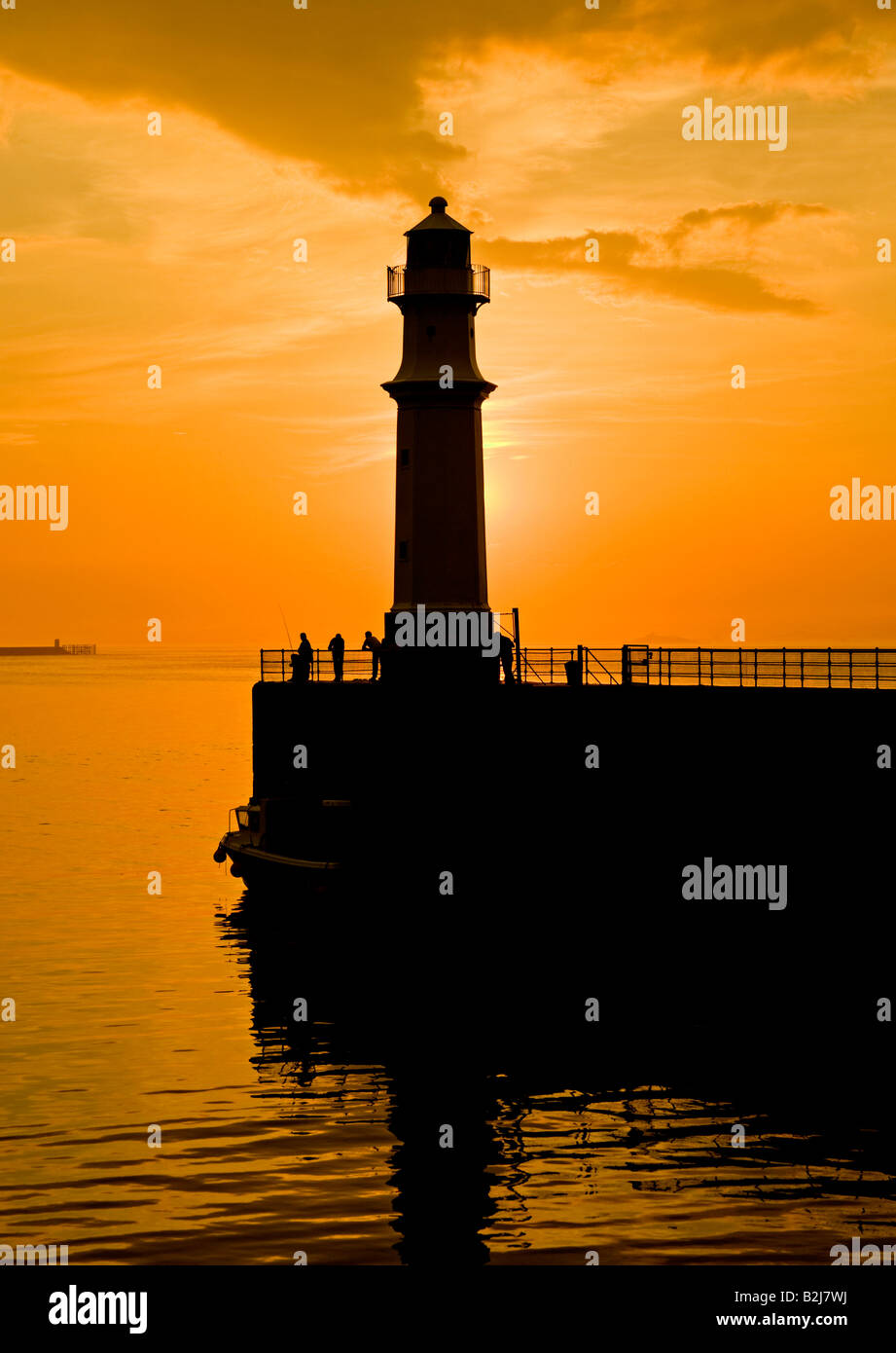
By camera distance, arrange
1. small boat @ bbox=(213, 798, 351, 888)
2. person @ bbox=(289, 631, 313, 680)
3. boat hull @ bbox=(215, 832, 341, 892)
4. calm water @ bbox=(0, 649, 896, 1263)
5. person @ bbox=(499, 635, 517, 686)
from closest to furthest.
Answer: calm water @ bbox=(0, 649, 896, 1263) → boat hull @ bbox=(215, 832, 341, 892) → small boat @ bbox=(213, 798, 351, 888) → person @ bbox=(499, 635, 517, 686) → person @ bbox=(289, 631, 313, 680)

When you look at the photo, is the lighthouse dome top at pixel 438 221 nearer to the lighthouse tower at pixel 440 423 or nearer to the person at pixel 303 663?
the lighthouse tower at pixel 440 423

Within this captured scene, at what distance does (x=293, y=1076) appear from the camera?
25.3m

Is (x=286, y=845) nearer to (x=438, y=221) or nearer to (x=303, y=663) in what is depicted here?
(x=303, y=663)

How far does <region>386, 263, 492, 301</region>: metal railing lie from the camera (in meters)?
44.9

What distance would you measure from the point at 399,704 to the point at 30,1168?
21.6 m

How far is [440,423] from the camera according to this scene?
44844mm

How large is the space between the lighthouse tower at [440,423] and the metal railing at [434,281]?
28 millimetres

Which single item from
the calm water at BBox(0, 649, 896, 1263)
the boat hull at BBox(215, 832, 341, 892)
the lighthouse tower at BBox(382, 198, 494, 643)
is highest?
the lighthouse tower at BBox(382, 198, 494, 643)

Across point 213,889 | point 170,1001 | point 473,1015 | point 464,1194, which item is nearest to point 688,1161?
point 464,1194

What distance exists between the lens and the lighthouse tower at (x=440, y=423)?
44.8 meters

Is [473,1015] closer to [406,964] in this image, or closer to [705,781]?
[406,964]

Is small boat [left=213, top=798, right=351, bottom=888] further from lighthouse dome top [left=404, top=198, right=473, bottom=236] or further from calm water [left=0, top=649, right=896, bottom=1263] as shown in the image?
lighthouse dome top [left=404, top=198, right=473, bottom=236]

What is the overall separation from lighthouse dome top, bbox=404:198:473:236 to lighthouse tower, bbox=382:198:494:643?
2.9 inches

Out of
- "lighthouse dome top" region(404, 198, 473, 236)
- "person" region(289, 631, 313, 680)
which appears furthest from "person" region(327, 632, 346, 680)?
"lighthouse dome top" region(404, 198, 473, 236)
